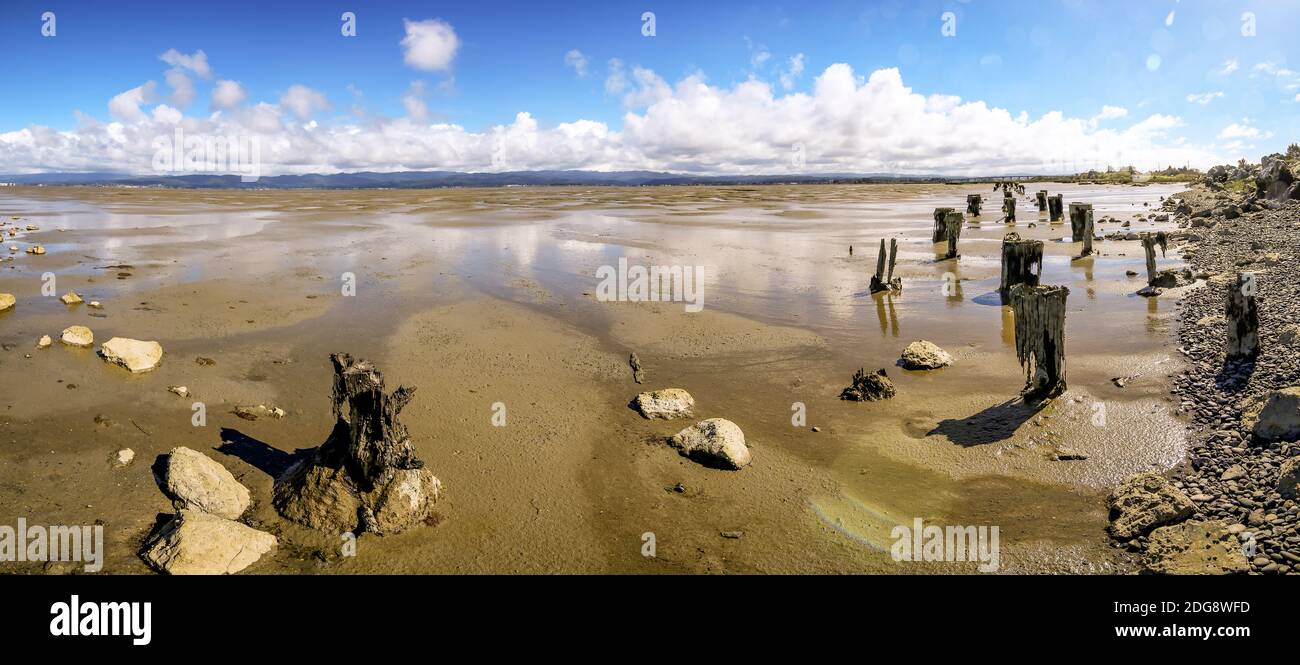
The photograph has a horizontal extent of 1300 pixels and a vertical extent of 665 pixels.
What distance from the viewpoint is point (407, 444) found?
727 centimetres

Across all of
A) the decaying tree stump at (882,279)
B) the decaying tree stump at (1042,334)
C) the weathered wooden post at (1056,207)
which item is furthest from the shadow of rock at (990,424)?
the weathered wooden post at (1056,207)

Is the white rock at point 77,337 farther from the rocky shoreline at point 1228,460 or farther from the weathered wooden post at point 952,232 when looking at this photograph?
the weathered wooden post at point 952,232

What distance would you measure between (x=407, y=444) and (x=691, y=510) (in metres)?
3.26

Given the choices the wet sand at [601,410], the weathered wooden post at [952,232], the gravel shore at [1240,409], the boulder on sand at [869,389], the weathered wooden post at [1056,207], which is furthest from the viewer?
the weathered wooden post at [1056,207]

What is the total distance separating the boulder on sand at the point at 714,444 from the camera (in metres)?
8.27

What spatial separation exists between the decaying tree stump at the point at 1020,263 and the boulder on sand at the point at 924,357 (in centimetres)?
687

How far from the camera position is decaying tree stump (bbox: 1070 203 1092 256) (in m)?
25.0

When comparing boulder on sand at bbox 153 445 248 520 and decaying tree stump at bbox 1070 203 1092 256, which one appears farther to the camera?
decaying tree stump at bbox 1070 203 1092 256

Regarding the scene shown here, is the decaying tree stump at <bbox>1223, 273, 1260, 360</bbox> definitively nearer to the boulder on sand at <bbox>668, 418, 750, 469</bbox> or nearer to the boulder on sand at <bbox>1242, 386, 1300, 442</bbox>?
the boulder on sand at <bbox>1242, 386, 1300, 442</bbox>

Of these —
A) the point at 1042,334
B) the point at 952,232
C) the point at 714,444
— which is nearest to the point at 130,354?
the point at 714,444

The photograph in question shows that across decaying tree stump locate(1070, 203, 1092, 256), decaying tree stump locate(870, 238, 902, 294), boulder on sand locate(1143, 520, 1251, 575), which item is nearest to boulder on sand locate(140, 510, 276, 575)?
boulder on sand locate(1143, 520, 1251, 575)

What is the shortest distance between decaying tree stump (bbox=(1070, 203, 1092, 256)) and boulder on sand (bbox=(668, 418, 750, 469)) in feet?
75.2

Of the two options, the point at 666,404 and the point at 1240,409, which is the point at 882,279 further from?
the point at 666,404
